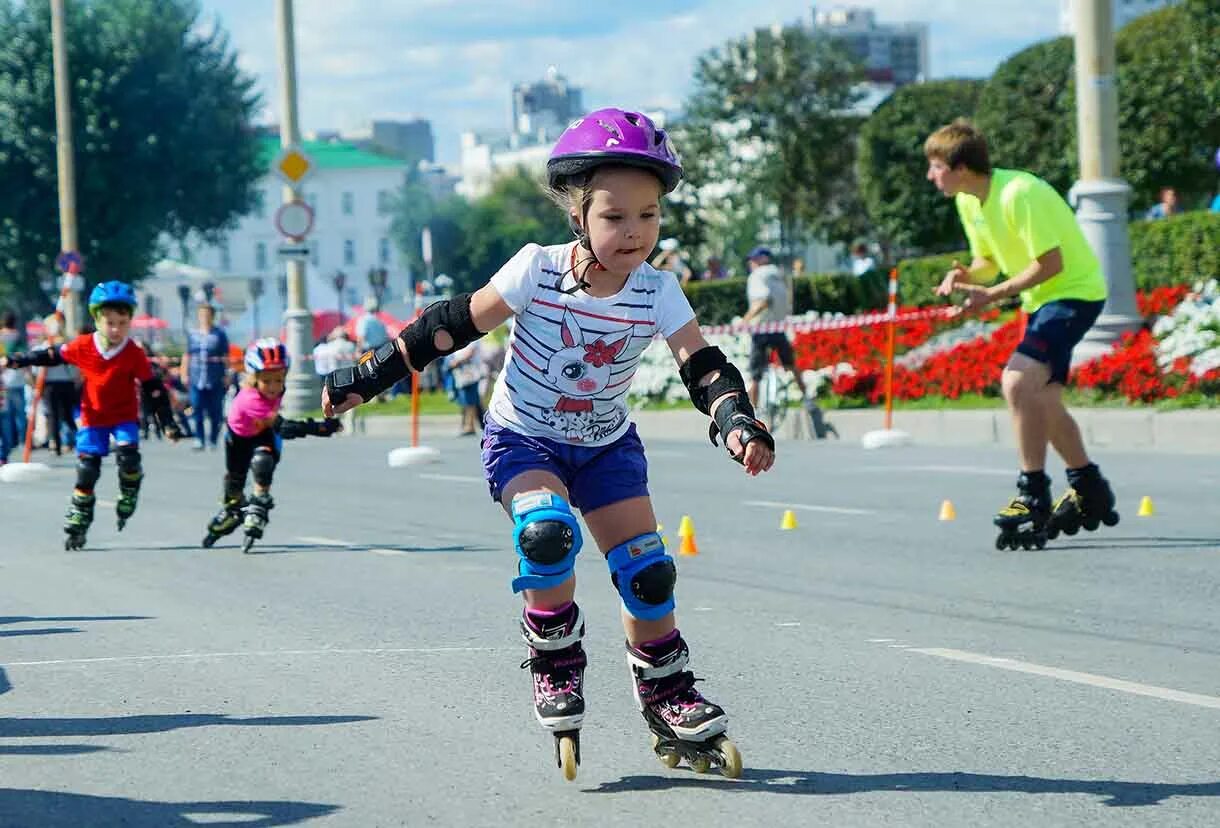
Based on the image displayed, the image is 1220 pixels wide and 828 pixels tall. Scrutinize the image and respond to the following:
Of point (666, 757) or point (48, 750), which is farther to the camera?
point (48, 750)

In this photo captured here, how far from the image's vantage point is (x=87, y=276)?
56.3 meters

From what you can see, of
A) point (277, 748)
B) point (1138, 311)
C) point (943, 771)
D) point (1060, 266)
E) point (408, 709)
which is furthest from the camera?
point (1138, 311)

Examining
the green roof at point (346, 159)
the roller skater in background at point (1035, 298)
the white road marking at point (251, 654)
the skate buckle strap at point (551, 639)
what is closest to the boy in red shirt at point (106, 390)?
the white road marking at point (251, 654)

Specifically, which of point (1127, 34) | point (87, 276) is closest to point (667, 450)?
point (1127, 34)

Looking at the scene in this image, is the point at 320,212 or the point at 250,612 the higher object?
the point at 320,212

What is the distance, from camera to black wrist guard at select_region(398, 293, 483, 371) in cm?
507

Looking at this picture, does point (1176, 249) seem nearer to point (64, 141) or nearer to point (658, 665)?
point (658, 665)

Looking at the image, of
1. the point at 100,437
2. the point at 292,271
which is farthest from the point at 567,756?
the point at 292,271

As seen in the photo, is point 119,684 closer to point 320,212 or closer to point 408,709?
point 408,709

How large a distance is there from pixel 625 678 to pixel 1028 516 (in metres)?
3.82

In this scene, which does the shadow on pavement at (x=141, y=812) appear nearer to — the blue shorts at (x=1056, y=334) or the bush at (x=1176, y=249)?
the blue shorts at (x=1056, y=334)

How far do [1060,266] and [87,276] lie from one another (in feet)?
163

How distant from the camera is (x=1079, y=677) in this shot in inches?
241

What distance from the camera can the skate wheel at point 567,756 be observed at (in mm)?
4797
